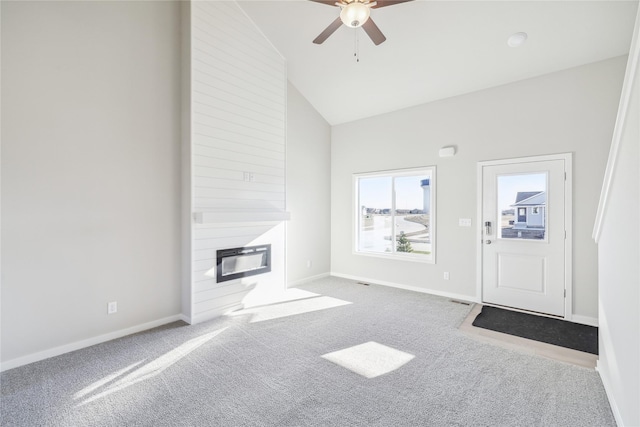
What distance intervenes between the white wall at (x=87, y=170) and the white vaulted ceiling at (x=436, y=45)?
1.73 m

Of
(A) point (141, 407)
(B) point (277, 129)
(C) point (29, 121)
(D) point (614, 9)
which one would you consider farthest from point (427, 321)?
(C) point (29, 121)

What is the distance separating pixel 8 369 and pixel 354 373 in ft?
9.79

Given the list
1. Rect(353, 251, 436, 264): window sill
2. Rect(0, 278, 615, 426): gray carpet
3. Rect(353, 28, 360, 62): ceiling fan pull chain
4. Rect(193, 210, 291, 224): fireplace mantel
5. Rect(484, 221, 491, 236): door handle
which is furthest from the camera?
Rect(353, 251, 436, 264): window sill

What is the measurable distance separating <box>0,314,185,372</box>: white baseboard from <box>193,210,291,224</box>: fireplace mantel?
1.29m

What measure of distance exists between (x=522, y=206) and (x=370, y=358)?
9.86 ft

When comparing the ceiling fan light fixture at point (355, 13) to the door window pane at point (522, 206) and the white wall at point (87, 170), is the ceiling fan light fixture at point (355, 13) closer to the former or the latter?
the white wall at point (87, 170)

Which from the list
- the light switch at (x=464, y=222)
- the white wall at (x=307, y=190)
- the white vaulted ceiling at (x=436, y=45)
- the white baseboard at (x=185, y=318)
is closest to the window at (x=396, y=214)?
the light switch at (x=464, y=222)

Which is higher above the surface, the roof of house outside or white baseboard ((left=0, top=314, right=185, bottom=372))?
the roof of house outside

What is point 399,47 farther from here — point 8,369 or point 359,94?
point 8,369

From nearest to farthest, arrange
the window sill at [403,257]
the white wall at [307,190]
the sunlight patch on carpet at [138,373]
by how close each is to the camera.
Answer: the sunlight patch on carpet at [138,373] → the window sill at [403,257] → the white wall at [307,190]

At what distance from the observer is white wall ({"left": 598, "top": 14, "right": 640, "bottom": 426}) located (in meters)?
1.54

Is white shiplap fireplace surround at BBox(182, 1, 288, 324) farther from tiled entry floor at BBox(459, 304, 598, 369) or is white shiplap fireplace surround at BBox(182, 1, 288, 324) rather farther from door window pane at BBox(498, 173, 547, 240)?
door window pane at BBox(498, 173, 547, 240)

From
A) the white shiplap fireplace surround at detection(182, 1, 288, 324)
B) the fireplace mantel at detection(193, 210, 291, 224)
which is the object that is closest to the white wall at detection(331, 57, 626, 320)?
the white shiplap fireplace surround at detection(182, 1, 288, 324)

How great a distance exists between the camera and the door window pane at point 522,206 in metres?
3.86
